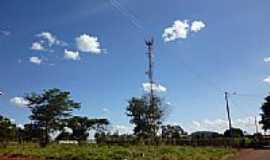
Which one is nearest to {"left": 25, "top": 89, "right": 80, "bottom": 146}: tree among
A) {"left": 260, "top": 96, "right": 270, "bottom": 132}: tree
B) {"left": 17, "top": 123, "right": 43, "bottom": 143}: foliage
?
{"left": 17, "top": 123, "right": 43, "bottom": 143}: foliage

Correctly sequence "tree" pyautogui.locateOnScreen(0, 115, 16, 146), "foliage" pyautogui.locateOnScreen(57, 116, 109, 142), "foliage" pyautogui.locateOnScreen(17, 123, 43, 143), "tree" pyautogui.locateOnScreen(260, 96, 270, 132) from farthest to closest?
"foliage" pyautogui.locateOnScreen(57, 116, 109, 142) → "foliage" pyautogui.locateOnScreen(17, 123, 43, 143) → "tree" pyautogui.locateOnScreen(260, 96, 270, 132) → "tree" pyautogui.locateOnScreen(0, 115, 16, 146)

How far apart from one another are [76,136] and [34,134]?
21702 millimetres

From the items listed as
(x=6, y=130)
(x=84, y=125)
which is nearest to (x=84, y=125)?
(x=84, y=125)

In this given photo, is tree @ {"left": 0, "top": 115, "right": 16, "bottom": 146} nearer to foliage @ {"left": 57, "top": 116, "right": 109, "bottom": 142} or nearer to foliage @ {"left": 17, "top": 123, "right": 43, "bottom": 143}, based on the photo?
foliage @ {"left": 17, "top": 123, "right": 43, "bottom": 143}

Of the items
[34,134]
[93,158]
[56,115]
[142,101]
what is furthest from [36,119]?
[93,158]

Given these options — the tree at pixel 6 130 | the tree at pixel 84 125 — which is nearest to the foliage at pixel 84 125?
the tree at pixel 84 125

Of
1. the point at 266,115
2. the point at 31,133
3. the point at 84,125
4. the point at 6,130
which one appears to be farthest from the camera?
the point at 84,125

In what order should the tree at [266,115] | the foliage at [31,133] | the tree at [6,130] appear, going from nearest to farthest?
the tree at [6,130]
the tree at [266,115]
the foliage at [31,133]

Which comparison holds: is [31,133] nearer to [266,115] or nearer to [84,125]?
[84,125]

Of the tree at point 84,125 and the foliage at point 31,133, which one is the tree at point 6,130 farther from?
the tree at point 84,125

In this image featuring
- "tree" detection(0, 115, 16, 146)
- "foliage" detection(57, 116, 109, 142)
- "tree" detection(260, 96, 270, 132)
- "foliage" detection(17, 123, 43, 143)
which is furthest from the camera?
"foliage" detection(57, 116, 109, 142)

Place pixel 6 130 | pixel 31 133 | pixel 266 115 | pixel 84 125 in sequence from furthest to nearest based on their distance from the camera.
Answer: pixel 84 125, pixel 31 133, pixel 266 115, pixel 6 130

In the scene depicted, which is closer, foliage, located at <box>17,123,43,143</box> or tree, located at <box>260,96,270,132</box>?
tree, located at <box>260,96,270,132</box>

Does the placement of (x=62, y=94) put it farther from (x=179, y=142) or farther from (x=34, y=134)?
(x=179, y=142)
